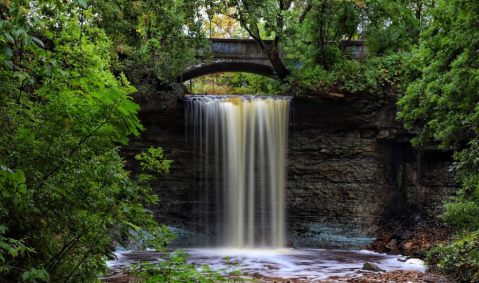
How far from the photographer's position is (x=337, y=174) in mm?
18938

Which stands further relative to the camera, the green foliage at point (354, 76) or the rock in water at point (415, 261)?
the green foliage at point (354, 76)

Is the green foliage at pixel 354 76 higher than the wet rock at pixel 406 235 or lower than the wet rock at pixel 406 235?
higher

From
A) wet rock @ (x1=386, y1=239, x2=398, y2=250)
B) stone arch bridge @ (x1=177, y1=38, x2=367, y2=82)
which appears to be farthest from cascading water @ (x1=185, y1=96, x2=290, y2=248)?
wet rock @ (x1=386, y1=239, x2=398, y2=250)

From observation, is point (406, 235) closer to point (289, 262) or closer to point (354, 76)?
point (289, 262)

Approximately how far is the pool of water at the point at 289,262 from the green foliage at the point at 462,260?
2.33 m

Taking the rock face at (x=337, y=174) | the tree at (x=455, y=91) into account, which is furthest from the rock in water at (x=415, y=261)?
the rock face at (x=337, y=174)

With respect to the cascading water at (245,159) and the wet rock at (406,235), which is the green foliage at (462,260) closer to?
the wet rock at (406,235)

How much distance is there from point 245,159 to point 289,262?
5.34 m

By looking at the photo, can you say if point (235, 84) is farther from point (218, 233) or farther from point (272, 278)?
point (272, 278)

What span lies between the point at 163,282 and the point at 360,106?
15.4 m

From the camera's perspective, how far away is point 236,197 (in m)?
19.0

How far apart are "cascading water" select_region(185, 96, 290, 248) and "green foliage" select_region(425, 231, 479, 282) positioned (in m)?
8.69

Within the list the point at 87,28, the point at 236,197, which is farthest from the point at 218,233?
the point at 87,28

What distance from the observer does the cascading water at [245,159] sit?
1878cm
